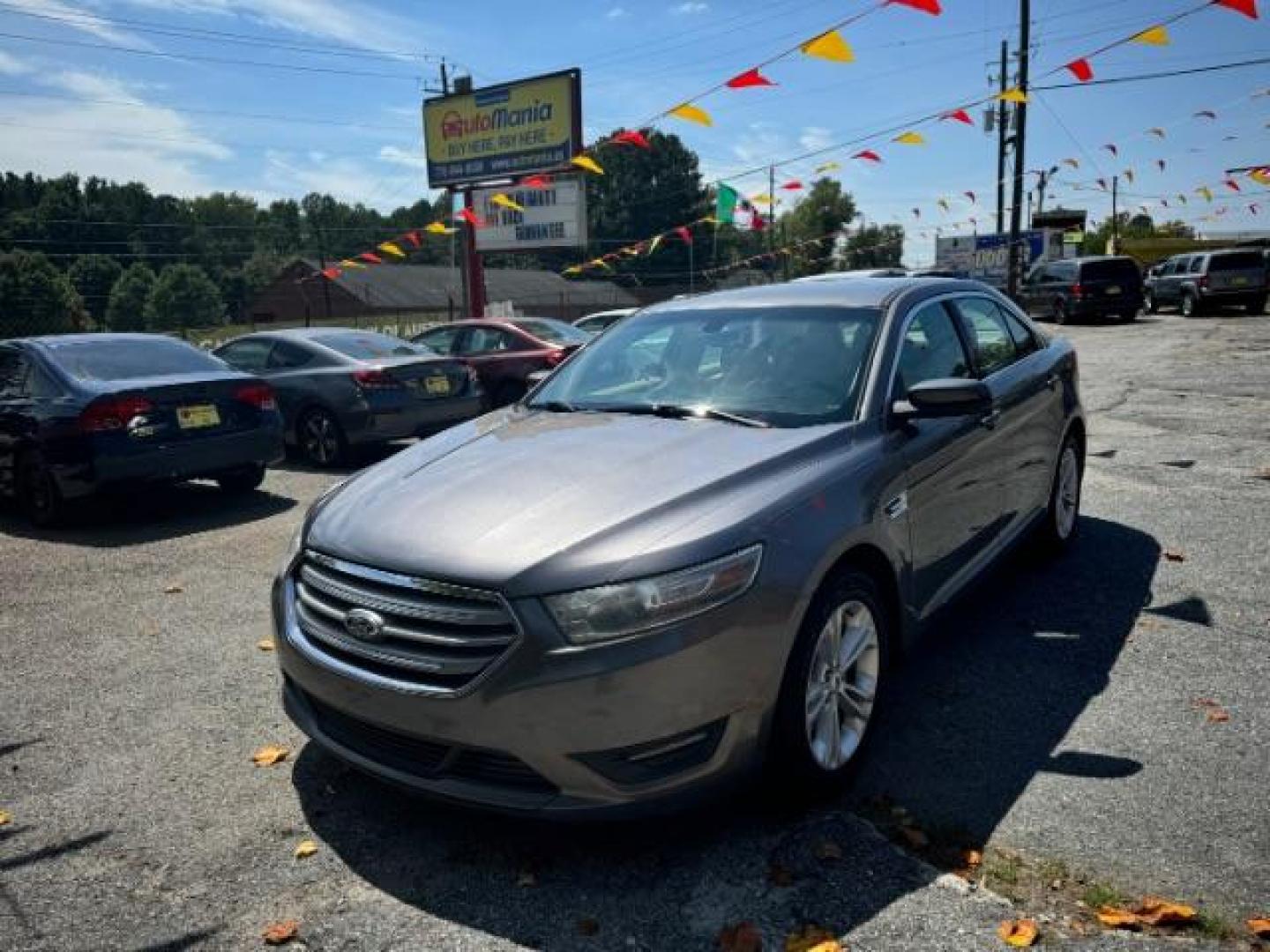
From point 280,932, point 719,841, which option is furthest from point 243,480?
point 719,841

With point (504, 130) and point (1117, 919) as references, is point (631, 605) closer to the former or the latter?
point (1117, 919)

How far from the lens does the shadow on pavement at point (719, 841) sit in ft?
8.06

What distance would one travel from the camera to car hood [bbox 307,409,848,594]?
2.52m

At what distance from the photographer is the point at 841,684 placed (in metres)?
2.97

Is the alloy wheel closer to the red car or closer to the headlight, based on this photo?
the headlight

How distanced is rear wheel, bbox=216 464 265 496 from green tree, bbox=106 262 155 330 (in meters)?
77.5

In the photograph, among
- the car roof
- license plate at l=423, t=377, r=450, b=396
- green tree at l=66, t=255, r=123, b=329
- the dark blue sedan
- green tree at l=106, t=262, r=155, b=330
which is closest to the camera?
the car roof

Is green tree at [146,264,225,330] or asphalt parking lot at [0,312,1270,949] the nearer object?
asphalt parking lot at [0,312,1270,949]

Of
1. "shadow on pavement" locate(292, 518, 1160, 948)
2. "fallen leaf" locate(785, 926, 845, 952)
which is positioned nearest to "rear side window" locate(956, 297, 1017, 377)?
"shadow on pavement" locate(292, 518, 1160, 948)

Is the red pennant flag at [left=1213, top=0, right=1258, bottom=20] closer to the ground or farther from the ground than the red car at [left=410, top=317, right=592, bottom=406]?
farther from the ground

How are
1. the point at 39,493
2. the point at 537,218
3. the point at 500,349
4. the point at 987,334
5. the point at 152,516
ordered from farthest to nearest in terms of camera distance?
the point at 537,218, the point at 500,349, the point at 152,516, the point at 39,493, the point at 987,334

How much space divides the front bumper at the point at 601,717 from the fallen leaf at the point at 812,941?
0.42m

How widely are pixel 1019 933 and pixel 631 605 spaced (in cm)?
128

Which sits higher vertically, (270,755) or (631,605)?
(631,605)
